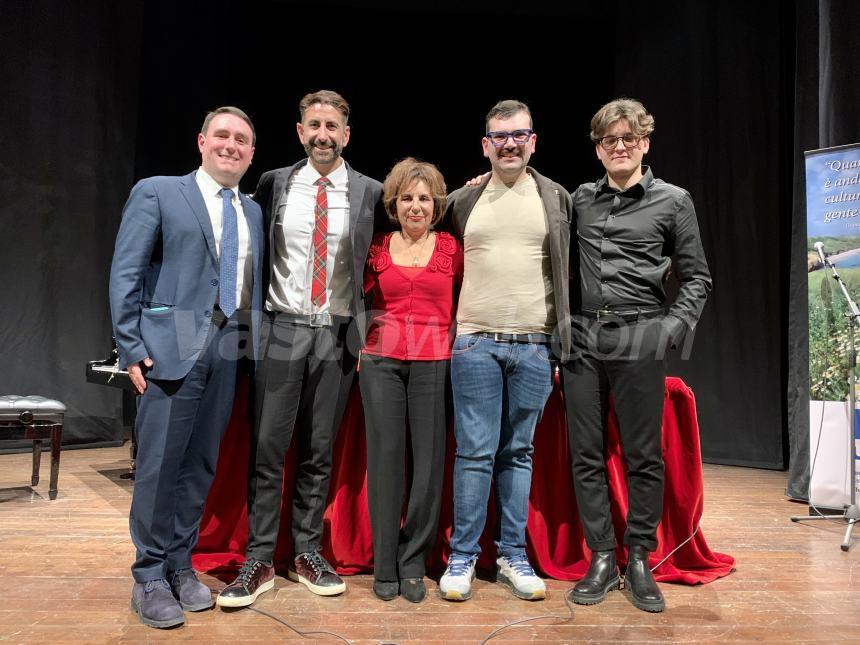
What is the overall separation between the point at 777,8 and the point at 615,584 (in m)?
5.60

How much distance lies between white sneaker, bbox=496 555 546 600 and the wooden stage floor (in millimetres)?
37

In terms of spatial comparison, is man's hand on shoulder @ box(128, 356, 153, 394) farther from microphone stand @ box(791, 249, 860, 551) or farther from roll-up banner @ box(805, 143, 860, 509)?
roll-up banner @ box(805, 143, 860, 509)

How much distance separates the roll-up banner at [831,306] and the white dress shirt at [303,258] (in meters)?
3.31

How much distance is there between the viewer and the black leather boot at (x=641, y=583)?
247cm

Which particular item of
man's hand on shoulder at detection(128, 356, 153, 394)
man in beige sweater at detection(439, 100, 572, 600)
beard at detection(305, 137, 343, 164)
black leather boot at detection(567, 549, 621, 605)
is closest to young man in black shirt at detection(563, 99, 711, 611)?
black leather boot at detection(567, 549, 621, 605)

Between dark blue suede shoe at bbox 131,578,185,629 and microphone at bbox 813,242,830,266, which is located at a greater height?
microphone at bbox 813,242,830,266

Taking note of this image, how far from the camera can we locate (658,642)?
7.19 ft

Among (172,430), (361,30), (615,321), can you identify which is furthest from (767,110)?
(172,430)

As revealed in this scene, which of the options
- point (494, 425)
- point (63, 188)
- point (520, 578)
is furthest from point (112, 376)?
point (520, 578)

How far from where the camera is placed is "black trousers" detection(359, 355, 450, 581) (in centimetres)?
258

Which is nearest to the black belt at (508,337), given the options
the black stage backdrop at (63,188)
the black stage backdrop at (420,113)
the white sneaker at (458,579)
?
the white sneaker at (458,579)

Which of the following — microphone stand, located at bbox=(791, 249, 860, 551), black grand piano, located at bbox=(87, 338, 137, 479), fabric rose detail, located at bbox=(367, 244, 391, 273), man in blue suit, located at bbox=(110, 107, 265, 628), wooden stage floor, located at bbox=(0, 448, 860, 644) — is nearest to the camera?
wooden stage floor, located at bbox=(0, 448, 860, 644)

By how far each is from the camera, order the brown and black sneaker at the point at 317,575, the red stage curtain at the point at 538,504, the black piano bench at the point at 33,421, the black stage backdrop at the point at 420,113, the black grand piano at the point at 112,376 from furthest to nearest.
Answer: the black stage backdrop at the point at 420,113 → the black grand piano at the point at 112,376 → the black piano bench at the point at 33,421 → the red stage curtain at the point at 538,504 → the brown and black sneaker at the point at 317,575

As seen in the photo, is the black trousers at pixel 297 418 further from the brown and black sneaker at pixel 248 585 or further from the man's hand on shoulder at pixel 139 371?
the man's hand on shoulder at pixel 139 371
